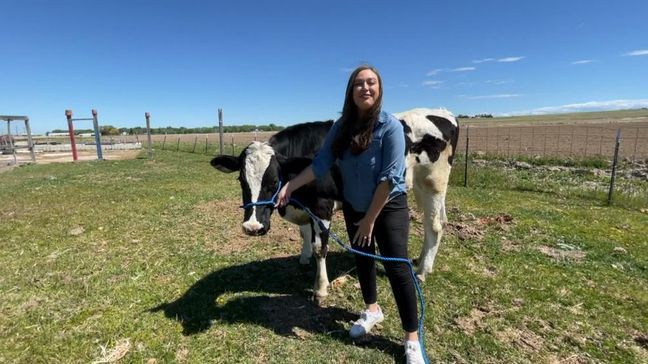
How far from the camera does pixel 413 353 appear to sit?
3125mm

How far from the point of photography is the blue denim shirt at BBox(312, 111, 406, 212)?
284 cm

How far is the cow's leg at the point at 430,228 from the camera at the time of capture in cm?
484

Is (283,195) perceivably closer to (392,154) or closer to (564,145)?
(392,154)

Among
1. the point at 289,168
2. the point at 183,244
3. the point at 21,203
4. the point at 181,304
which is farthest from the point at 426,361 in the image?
the point at 21,203

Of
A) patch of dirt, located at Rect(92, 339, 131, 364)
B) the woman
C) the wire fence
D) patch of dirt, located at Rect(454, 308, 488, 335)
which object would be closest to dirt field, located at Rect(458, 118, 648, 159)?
the wire fence

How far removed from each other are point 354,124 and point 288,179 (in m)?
1.14

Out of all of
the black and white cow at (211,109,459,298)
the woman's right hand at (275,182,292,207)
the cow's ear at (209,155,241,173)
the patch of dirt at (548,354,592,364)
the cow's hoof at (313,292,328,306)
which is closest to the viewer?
the patch of dirt at (548,354,592,364)

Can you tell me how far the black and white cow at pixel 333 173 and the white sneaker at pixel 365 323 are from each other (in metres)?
0.79

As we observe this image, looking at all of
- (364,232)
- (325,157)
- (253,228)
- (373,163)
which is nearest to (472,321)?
(364,232)

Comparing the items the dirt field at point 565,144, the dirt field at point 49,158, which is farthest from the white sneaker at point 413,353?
the dirt field at point 49,158

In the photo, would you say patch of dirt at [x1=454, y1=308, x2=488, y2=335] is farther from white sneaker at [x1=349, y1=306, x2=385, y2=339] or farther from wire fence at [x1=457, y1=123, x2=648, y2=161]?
wire fence at [x1=457, y1=123, x2=648, y2=161]

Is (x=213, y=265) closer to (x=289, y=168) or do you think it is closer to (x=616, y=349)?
(x=289, y=168)

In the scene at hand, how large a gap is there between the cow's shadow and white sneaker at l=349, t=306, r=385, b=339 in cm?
8

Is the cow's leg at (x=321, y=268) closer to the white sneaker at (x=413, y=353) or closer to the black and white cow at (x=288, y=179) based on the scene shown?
the black and white cow at (x=288, y=179)
